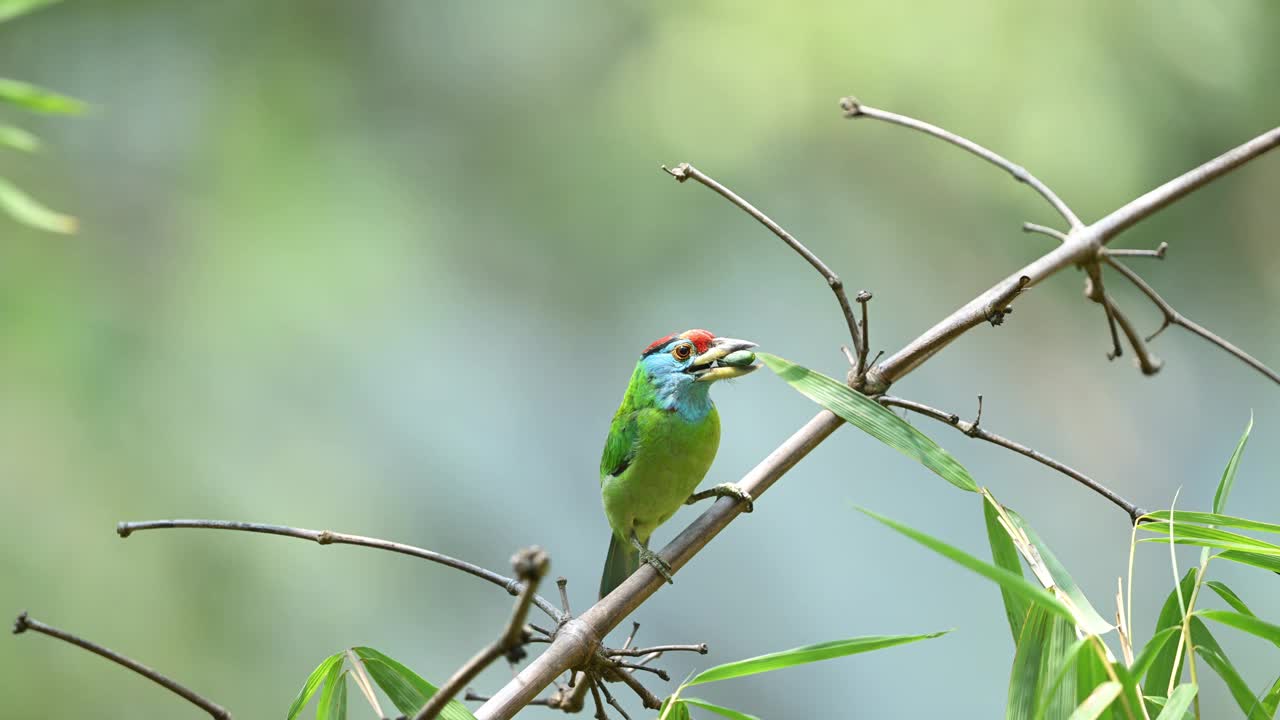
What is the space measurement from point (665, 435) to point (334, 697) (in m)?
0.79

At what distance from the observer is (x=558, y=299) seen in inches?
172

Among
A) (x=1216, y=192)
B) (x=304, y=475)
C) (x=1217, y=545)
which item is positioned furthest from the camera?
(x=1216, y=192)

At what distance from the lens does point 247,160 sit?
411 cm

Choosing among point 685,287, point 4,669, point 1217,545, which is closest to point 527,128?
point 685,287

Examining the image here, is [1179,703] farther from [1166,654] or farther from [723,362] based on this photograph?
[723,362]

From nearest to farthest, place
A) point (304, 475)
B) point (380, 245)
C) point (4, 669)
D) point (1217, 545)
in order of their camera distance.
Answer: point (1217, 545)
point (4, 669)
point (304, 475)
point (380, 245)

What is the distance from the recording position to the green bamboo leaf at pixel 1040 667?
3.52ft

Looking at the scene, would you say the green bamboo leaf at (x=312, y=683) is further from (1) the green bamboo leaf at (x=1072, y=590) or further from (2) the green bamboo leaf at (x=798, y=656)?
(1) the green bamboo leaf at (x=1072, y=590)

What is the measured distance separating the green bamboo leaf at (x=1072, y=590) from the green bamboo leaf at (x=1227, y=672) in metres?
0.18

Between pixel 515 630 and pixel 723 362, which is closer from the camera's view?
pixel 515 630

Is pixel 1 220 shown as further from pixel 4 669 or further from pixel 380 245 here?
pixel 4 669

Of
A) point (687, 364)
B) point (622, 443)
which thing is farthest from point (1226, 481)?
point (622, 443)

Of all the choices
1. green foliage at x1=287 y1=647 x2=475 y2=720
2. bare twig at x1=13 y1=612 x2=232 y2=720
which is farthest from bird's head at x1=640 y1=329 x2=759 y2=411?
bare twig at x1=13 y1=612 x2=232 y2=720

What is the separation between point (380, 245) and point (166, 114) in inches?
40.6
